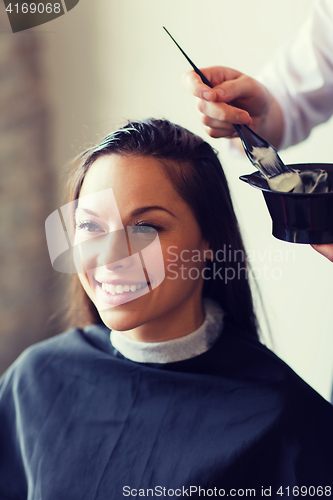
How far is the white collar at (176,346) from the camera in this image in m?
0.75

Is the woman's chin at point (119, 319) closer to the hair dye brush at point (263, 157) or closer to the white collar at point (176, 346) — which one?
the white collar at point (176, 346)

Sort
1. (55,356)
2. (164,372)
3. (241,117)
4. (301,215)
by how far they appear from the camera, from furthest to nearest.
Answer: (55,356) → (164,372) → (241,117) → (301,215)

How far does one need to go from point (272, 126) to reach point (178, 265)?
1.06 ft

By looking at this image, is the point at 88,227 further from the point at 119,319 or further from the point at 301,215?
the point at 301,215

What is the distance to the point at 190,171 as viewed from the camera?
0.67 meters

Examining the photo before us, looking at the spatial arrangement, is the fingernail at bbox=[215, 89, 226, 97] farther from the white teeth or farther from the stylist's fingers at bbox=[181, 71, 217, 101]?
the white teeth

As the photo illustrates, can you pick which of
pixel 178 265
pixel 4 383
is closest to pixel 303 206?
pixel 178 265

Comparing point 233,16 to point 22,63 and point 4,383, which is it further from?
point 4,383

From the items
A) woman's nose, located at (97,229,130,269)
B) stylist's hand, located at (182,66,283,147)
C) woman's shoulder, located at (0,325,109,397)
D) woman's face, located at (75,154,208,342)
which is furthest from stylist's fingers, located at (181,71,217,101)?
woman's shoulder, located at (0,325,109,397)

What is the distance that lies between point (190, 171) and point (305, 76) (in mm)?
319

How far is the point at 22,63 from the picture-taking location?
2.42ft

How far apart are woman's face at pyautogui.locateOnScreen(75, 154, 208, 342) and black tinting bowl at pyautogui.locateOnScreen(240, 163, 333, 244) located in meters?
0.15
